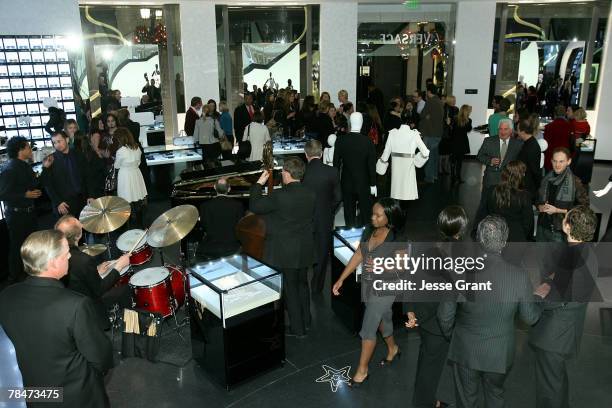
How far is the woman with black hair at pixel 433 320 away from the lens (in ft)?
10.7

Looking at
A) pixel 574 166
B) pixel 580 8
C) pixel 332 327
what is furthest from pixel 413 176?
pixel 580 8

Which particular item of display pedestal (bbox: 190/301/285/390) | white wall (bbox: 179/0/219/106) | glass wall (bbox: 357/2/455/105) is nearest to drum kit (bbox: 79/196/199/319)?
display pedestal (bbox: 190/301/285/390)

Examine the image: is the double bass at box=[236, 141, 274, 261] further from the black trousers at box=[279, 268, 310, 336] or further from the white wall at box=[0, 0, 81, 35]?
the white wall at box=[0, 0, 81, 35]

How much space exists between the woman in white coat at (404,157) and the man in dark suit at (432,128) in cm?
280

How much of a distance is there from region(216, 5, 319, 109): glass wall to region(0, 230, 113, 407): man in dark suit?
32.4 ft

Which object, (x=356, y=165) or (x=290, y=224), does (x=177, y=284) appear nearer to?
(x=290, y=224)

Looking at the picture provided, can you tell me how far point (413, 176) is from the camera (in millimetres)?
7203

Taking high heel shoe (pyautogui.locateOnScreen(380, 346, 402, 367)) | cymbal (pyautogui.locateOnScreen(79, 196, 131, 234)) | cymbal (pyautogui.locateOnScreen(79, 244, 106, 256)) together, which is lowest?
high heel shoe (pyautogui.locateOnScreen(380, 346, 402, 367))

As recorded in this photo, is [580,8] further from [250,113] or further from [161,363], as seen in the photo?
[161,363]

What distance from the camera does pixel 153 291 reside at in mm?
4312

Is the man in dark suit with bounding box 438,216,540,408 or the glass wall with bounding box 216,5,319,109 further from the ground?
the glass wall with bounding box 216,5,319,109

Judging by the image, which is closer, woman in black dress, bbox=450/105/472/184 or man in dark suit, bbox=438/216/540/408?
man in dark suit, bbox=438/216/540/408

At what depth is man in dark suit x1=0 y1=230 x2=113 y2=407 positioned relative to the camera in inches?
97.6

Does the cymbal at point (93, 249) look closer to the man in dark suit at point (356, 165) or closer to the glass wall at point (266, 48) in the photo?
the man in dark suit at point (356, 165)
